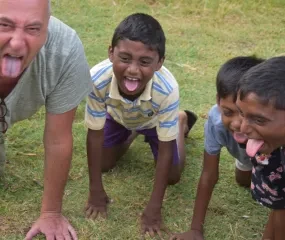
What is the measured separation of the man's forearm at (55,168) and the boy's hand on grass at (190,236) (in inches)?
20.9

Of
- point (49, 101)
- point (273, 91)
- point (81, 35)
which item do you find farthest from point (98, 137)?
point (81, 35)

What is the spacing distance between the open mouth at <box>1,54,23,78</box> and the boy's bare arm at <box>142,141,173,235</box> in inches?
33.5

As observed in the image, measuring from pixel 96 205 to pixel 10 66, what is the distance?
91 centimetres

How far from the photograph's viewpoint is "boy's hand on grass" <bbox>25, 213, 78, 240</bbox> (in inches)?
101

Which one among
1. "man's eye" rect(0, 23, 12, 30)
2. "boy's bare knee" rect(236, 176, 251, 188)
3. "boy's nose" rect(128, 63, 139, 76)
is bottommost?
"boy's bare knee" rect(236, 176, 251, 188)

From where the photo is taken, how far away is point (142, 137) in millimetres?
3520

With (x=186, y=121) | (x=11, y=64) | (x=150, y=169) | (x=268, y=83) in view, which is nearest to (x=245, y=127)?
(x=268, y=83)

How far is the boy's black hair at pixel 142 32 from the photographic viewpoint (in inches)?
99.7

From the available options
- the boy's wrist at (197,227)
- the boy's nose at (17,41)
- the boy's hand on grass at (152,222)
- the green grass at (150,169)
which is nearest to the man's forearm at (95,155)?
the green grass at (150,169)

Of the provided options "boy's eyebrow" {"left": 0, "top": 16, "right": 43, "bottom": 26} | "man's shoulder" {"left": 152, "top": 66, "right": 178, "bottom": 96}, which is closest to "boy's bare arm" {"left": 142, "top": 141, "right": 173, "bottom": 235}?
"man's shoulder" {"left": 152, "top": 66, "right": 178, "bottom": 96}

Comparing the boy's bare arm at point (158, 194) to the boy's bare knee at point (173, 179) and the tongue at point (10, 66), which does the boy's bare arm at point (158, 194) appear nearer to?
the boy's bare knee at point (173, 179)

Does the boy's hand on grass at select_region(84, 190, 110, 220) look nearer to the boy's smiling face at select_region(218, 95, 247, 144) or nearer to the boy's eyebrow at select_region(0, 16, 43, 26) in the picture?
the boy's smiling face at select_region(218, 95, 247, 144)

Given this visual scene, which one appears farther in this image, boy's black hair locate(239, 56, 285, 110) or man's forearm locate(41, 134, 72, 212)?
man's forearm locate(41, 134, 72, 212)

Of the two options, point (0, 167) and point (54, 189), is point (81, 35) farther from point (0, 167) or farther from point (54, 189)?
point (54, 189)
